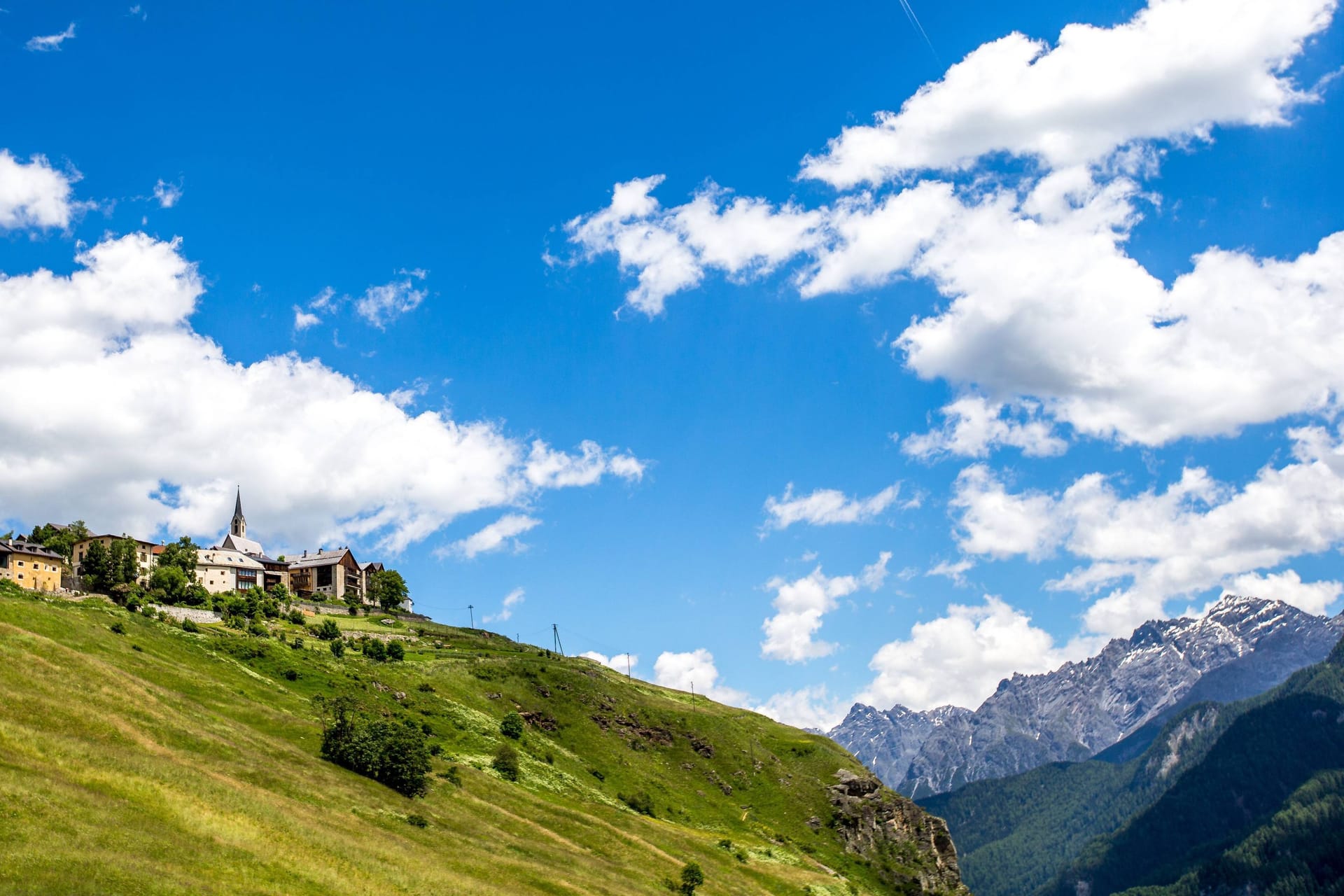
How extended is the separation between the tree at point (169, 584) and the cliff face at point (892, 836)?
110 m

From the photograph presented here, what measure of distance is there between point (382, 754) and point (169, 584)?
3185 inches

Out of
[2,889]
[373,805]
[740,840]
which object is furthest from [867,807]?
[2,889]

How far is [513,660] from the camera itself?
17862cm

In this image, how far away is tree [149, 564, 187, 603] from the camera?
152 m

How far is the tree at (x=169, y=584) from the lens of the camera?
497 ft

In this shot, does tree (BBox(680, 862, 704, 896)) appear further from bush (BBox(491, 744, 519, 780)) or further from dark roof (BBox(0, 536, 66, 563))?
dark roof (BBox(0, 536, 66, 563))

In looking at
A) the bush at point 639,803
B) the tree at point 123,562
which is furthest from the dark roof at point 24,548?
the bush at point 639,803

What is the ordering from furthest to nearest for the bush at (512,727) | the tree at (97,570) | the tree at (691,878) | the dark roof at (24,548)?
the dark roof at (24,548) < the tree at (97,570) < the bush at (512,727) < the tree at (691,878)

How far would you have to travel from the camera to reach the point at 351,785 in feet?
273

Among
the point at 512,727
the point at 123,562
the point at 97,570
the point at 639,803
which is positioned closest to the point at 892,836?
the point at 639,803

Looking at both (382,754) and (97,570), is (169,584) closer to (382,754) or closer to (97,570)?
(97,570)

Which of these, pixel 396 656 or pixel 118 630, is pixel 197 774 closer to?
pixel 118 630

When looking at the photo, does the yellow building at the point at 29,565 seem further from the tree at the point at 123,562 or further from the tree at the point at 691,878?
the tree at the point at 691,878

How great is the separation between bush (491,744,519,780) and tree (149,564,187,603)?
6536 cm
